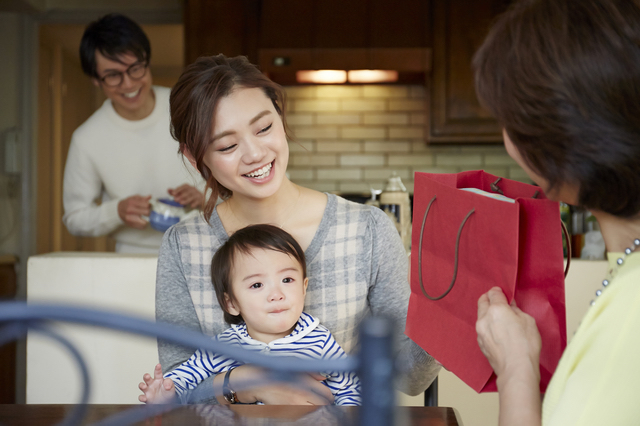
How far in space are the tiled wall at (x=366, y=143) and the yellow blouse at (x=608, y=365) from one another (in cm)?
310

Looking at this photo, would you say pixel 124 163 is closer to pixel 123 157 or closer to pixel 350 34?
pixel 123 157

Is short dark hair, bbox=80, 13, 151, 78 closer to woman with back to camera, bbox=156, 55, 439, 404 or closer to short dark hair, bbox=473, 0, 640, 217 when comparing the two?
woman with back to camera, bbox=156, 55, 439, 404

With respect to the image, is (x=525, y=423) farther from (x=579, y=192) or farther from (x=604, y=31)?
(x=604, y=31)

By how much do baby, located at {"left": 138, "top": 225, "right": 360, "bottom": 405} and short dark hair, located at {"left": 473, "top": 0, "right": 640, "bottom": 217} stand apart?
0.62 m

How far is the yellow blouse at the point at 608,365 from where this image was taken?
61 cm

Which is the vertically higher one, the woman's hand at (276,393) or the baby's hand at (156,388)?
the baby's hand at (156,388)

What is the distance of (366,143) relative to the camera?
3.80m

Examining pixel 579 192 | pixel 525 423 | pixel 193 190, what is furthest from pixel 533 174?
pixel 193 190

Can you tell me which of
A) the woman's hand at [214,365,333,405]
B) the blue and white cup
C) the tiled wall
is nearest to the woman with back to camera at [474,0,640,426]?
the woman's hand at [214,365,333,405]

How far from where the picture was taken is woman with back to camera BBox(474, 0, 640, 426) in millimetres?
614

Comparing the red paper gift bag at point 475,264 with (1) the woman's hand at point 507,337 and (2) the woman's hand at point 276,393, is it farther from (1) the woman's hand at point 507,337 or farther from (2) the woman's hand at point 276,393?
(2) the woman's hand at point 276,393

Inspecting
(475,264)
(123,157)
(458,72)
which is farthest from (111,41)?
(458,72)

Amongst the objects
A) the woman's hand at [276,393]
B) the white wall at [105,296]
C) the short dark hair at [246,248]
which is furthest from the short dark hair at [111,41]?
the woman's hand at [276,393]

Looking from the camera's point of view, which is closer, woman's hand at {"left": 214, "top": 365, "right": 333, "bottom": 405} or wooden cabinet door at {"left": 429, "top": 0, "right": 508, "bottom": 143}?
woman's hand at {"left": 214, "top": 365, "right": 333, "bottom": 405}
